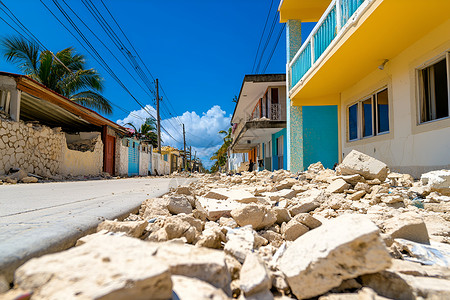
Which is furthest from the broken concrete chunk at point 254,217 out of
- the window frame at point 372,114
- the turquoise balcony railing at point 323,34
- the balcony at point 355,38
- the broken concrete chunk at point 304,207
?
the window frame at point 372,114

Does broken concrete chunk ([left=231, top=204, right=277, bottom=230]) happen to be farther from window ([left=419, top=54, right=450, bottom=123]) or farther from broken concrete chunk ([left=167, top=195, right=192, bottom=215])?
window ([left=419, top=54, right=450, bottom=123])

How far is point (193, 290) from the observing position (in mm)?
744

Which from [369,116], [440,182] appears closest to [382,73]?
[369,116]

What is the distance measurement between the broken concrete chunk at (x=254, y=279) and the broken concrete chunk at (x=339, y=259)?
137 millimetres

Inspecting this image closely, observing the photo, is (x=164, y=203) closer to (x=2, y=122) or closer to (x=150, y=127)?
(x=2, y=122)

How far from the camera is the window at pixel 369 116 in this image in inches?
239

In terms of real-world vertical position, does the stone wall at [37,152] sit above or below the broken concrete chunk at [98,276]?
above

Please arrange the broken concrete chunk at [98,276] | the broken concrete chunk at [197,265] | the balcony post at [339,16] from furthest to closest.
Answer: the balcony post at [339,16]
the broken concrete chunk at [197,265]
the broken concrete chunk at [98,276]

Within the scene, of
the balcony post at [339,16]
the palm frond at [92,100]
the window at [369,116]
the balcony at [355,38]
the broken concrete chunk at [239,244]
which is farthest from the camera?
the palm frond at [92,100]

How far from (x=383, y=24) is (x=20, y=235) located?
5480mm

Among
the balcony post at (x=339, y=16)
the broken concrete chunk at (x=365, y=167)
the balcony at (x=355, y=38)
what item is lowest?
the broken concrete chunk at (x=365, y=167)

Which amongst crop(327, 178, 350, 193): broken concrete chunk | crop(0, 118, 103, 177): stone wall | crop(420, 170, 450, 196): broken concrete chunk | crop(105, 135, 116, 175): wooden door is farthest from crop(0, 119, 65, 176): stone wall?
crop(420, 170, 450, 196): broken concrete chunk

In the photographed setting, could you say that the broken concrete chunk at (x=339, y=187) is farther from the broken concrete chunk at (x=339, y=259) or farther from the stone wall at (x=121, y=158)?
the stone wall at (x=121, y=158)

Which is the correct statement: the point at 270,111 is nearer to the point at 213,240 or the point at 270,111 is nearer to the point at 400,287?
the point at 213,240
